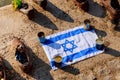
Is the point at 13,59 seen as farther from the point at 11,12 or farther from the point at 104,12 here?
the point at 104,12

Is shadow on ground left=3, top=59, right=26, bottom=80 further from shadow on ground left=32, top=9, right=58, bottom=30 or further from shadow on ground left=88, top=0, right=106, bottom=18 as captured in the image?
shadow on ground left=88, top=0, right=106, bottom=18

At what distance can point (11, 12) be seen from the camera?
32.6 feet

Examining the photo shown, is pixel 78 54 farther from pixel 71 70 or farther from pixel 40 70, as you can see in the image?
pixel 40 70

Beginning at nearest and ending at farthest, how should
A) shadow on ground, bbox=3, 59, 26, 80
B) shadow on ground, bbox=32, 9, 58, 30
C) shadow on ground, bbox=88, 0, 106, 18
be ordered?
shadow on ground, bbox=3, 59, 26, 80 < shadow on ground, bbox=32, 9, 58, 30 < shadow on ground, bbox=88, 0, 106, 18

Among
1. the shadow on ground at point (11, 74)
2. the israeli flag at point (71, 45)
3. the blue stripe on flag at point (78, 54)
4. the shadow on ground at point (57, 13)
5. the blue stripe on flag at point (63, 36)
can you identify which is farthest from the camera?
the shadow on ground at point (57, 13)

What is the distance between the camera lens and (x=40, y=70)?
8672 millimetres

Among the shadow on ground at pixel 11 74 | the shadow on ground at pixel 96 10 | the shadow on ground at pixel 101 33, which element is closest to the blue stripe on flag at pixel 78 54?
the shadow on ground at pixel 101 33

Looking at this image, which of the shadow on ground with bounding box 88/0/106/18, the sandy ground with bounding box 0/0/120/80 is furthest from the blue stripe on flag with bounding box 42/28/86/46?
the shadow on ground with bounding box 88/0/106/18

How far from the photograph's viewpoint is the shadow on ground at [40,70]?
8539mm

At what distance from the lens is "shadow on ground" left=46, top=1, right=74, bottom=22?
9914mm

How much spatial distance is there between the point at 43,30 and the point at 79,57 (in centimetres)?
Result: 153

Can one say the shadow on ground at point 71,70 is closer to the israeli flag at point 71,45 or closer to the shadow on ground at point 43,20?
the israeli flag at point 71,45

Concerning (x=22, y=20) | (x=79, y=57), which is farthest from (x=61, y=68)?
(x=22, y=20)

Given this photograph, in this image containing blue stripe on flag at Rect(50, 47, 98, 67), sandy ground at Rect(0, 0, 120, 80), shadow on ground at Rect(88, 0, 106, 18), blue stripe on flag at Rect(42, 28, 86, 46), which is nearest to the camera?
sandy ground at Rect(0, 0, 120, 80)
